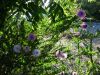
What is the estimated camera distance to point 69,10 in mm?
3262

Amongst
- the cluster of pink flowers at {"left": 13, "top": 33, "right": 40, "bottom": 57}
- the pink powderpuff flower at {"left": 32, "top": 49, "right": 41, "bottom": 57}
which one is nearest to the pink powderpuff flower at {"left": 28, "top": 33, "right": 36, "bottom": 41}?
the cluster of pink flowers at {"left": 13, "top": 33, "right": 40, "bottom": 57}

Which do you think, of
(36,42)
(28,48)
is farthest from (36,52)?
(36,42)

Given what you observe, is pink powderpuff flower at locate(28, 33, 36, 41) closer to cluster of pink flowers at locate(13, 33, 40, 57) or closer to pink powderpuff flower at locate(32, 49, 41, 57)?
cluster of pink flowers at locate(13, 33, 40, 57)

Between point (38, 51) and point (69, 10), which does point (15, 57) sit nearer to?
point (38, 51)

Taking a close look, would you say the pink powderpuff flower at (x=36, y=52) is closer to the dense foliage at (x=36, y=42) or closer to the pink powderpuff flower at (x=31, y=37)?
the dense foliage at (x=36, y=42)

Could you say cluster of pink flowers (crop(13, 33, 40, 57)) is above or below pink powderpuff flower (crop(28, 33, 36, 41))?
below

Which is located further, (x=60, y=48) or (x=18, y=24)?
(x=60, y=48)

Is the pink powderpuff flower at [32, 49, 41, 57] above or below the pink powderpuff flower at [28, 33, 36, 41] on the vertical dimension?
below

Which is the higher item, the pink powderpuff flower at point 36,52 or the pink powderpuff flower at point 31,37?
the pink powderpuff flower at point 31,37

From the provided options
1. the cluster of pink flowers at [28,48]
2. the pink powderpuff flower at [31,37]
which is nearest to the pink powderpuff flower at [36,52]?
the cluster of pink flowers at [28,48]

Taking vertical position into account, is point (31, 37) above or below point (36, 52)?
above

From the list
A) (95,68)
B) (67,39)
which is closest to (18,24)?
(67,39)

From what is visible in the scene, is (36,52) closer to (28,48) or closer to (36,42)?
(28,48)

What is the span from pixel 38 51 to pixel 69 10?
56 centimetres
